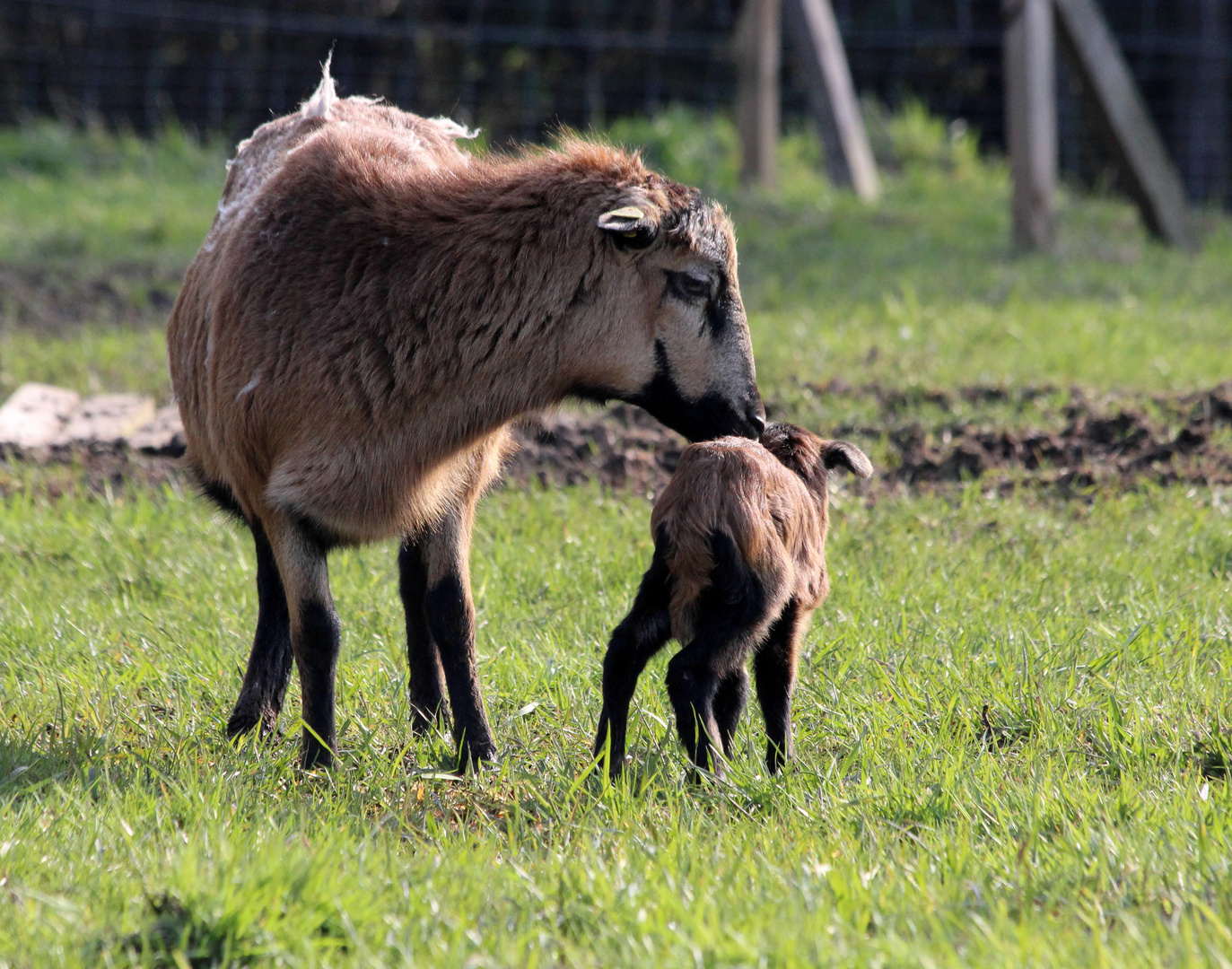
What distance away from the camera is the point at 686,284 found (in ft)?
11.8

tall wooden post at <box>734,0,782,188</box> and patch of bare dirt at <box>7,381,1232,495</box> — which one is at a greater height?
tall wooden post at <box>734,0,782,188</box>

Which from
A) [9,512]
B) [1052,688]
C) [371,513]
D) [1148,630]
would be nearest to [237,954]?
[371,513]

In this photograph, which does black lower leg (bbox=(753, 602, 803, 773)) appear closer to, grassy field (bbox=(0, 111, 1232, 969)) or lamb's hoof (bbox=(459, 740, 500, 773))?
grassy field (bbox=(0, 111, 1232, 969))

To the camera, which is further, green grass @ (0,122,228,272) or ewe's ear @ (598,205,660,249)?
green grass @ (0,122,228,272)

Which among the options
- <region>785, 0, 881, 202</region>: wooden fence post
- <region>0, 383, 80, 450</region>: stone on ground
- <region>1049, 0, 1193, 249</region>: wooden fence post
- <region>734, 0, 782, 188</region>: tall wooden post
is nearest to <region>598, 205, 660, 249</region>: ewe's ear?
<region>0, 383, 80, 450</region>: stone on ground

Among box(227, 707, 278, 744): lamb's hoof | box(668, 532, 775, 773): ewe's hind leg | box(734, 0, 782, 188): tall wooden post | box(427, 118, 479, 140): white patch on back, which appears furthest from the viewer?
box(734, 0, 782, 188): tall wooden post

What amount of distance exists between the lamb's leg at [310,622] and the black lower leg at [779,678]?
1.14m

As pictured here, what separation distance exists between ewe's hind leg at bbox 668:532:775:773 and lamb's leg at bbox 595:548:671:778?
0.12m

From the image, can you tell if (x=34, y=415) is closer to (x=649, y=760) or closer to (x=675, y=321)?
(x=675, y=321)

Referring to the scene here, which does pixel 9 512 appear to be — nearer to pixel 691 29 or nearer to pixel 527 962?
pixel 527 962

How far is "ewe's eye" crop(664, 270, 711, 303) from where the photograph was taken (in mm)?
3578

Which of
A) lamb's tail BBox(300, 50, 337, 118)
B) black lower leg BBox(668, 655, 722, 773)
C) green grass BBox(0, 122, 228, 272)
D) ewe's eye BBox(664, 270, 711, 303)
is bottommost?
black lower leg BBox(668, 655, 722, 773)

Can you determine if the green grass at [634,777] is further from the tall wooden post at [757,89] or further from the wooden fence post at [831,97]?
the wooden fence post at [831,97]

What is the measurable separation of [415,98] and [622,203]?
10559 millimetres
